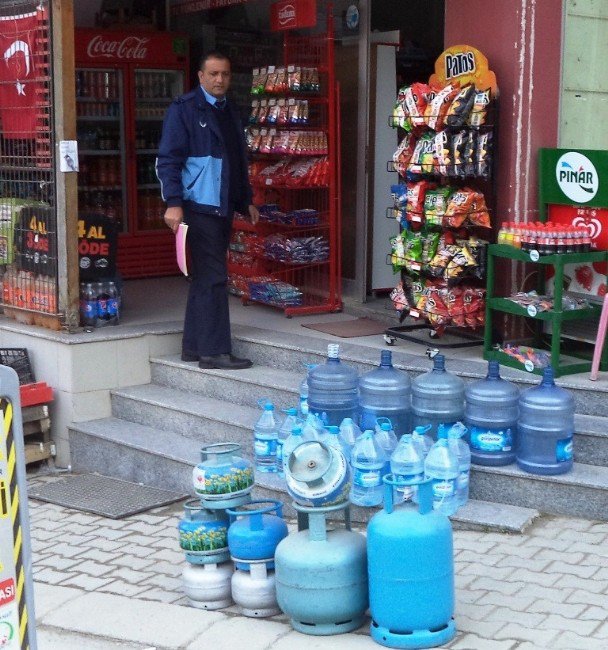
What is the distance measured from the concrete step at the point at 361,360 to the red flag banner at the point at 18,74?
2.11 m

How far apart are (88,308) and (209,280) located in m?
1.02

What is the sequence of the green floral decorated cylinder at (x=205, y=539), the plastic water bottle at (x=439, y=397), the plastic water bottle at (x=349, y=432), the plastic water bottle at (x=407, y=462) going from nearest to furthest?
the green floral decorated cylinder at (x=205, y=539) → the plastic water bottle at (x=407, y=462) → the plastic water bottle at (x=349, y=432) → the plastic water bottle at (x=439, y=397)

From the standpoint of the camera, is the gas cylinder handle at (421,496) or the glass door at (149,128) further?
the glass door at (149,128)

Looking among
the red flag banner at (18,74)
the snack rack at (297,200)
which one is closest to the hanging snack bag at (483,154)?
the snack rack at (297,200)

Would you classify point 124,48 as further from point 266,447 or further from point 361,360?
point 266,447

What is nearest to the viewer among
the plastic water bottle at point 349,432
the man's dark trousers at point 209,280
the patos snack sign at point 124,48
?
the plastic water bottle at point 349,432

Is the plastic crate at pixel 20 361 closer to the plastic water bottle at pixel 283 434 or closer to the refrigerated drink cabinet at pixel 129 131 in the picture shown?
the plastic water bottle at pixel 283 434

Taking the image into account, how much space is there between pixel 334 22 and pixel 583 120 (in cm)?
252

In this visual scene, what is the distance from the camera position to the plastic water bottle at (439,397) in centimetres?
590

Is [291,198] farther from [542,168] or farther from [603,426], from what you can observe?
[603,426]

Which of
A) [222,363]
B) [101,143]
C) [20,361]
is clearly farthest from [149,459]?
[101,143]

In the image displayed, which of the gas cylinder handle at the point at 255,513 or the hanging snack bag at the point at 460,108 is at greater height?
the hanging snack bag at the point at 460,108

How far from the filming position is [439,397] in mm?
5898

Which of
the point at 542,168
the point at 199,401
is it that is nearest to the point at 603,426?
the point at 542,168
